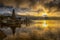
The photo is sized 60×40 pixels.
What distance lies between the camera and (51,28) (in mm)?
2041

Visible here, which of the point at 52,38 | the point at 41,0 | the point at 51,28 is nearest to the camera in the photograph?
the point at 52,38

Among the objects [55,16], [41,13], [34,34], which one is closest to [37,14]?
[41,13]

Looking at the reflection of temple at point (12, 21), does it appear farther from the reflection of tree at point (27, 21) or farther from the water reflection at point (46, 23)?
the water reflection at point (46, 23)

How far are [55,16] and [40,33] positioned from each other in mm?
367

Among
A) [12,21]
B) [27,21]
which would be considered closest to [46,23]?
[27,21]

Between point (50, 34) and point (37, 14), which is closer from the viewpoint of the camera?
point (50, 34)

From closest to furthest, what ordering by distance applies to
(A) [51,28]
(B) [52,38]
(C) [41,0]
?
1. (B) [52,38]
2. (A) [51,28]
3. (C) [41,0]

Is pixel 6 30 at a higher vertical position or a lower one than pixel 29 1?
lower

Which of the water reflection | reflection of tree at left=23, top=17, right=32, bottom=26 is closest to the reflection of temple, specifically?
reflection of tree at left=23, top=17, right=32, bottom=26

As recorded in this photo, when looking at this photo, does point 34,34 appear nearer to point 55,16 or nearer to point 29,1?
point 55,16

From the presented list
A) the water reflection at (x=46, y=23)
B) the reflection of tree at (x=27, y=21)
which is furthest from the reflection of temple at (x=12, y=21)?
the water reflection at (x=46, y=23)

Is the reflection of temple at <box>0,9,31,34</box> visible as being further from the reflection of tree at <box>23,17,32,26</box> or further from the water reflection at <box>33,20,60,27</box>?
the water reflection at <box>33,20,60,27</box>

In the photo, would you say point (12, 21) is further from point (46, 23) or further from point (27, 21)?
point (46, 23)

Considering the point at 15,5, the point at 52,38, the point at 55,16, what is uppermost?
the point at 15,5
